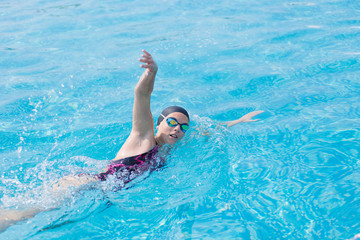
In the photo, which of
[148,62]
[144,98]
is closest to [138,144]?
[144,98]

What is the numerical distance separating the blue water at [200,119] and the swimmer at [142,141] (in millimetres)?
128

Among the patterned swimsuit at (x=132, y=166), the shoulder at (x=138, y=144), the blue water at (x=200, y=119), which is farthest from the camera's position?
the shoulder at (x=138, y=144)

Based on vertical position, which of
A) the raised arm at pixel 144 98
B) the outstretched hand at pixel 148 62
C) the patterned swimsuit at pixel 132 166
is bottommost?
the patterned swimsuit at pixel 132 166

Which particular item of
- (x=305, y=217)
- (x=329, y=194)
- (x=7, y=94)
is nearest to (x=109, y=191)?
(x=305, y=217)

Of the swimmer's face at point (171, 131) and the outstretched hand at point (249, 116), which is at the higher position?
the swimmer's face at point (171, 131)

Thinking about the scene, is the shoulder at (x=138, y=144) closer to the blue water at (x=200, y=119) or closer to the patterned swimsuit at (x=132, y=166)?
the patterned swimsuit at (x=132, y=166)

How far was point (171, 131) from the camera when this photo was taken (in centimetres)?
437

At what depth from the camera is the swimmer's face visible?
4.36 metres

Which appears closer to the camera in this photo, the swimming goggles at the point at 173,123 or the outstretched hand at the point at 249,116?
the swimming goggles at the point at 173,123

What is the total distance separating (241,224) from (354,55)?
486 cm

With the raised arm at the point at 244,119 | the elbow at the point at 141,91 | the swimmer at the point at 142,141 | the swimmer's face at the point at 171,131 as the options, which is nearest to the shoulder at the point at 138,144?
the swimmer at the point at 142,141

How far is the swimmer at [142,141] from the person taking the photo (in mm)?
3775

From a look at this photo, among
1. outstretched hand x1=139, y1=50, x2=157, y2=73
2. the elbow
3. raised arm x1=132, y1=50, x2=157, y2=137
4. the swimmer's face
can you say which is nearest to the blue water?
the swimmer's face

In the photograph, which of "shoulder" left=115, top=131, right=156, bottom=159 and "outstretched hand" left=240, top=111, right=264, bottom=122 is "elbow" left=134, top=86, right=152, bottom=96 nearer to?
"shoulder" left=115, top=131, right=156, bottom=159
